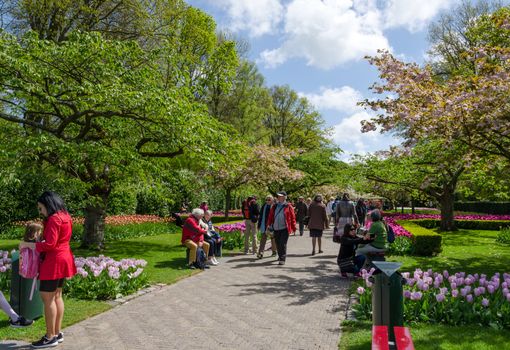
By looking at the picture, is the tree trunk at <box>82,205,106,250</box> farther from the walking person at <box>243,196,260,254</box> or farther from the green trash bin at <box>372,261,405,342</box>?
the green trash bin at <box>372,261,405,342</box>

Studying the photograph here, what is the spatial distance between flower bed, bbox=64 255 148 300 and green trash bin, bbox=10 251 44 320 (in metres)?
1.21

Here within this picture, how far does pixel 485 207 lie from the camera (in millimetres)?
42156

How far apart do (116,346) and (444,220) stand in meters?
20.4

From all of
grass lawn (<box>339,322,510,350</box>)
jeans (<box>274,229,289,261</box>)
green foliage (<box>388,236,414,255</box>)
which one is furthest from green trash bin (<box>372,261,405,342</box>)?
green foliage (<box>388,236,414,255</box>)

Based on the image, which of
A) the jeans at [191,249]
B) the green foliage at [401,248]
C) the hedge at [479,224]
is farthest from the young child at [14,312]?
the hedge at [479,224]

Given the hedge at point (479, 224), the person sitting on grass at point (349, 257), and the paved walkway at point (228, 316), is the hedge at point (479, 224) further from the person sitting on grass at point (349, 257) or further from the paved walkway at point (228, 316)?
the paved walkway at point (228, 316)

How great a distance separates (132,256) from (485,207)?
3990cm

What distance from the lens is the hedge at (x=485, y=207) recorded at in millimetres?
39938

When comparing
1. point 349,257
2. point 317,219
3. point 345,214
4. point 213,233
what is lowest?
point 349,257

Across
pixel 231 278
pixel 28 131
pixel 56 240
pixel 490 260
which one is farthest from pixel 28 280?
pixel 490 260

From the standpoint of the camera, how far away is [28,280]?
19.4 ft

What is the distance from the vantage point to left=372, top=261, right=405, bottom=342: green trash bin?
4.69 meters

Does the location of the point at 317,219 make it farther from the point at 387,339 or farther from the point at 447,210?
the point at 447,210

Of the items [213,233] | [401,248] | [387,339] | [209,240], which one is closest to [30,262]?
[387,339]
